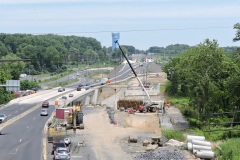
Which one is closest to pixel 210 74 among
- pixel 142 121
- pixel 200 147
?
pixel 142 121

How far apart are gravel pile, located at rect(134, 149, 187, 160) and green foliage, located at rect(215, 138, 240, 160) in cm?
360

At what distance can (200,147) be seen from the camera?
50.7 meters

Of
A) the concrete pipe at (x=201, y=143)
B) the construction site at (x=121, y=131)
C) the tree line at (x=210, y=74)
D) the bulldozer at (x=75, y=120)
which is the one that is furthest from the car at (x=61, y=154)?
the tree line at (x=210, y=74)

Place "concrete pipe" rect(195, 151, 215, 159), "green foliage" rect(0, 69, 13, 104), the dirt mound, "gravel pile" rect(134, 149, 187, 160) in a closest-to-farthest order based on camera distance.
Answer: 1. "concrete pipe" rect(195, 151, 215, 159)
2. "gravel pile" rect(134, 149, 187, 160)
3. the dirt mound
4. "green foliage" rect(0, 69, 13, 104)

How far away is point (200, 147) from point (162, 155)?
12.7 feet

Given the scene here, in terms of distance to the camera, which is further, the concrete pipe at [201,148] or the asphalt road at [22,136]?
the asphalt road at [22,136]

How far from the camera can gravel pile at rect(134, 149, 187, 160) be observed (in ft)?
164

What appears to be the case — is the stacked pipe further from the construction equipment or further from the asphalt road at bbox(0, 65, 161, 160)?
the construction equipment

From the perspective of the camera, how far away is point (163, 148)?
183 ft

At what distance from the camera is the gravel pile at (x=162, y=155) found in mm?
49969

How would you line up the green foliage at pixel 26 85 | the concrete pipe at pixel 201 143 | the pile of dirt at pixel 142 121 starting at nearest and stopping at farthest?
the concrete pipe at pixel 201 143, the pile of dirt at pixel 142 121, the green foliage at pixel 26 85

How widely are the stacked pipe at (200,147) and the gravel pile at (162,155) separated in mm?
1447

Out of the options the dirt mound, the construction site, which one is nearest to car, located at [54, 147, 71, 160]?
the construction site

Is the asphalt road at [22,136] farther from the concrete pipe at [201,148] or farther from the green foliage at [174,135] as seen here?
the concrete pipe at [201,148]
